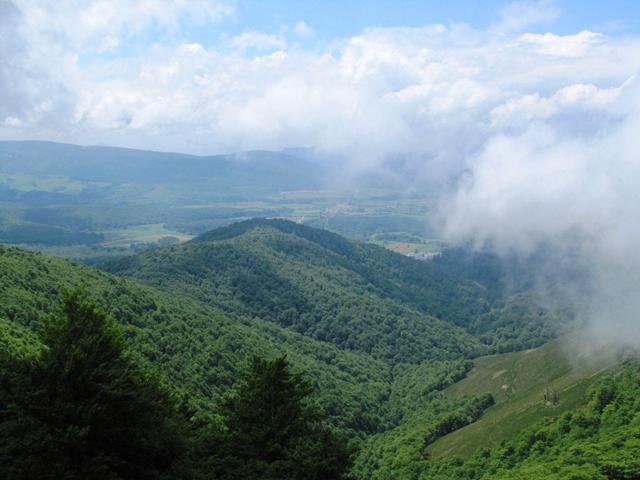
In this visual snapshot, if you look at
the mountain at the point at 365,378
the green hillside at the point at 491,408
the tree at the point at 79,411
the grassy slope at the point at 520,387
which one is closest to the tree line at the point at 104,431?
the tree at the point at 79,411

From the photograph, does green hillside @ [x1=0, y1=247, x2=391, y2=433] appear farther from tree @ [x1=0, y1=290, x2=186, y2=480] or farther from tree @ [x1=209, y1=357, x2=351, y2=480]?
tree @ [x1=0, y1=290, x2=186, y2=480]

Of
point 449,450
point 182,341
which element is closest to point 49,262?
point 182,341

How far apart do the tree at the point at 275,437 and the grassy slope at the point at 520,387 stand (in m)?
68.5

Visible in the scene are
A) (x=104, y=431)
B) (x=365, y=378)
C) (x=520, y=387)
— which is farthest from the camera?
(x=365, y=378)

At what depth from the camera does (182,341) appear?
121 metres

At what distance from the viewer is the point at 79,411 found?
2697 cm

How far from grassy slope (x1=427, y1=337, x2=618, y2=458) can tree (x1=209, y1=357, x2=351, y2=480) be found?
2696 inches

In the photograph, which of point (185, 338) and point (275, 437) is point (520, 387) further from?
point (275, 437)

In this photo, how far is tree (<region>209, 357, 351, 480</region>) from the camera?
105ft

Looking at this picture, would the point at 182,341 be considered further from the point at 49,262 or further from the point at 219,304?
the point at 219,304

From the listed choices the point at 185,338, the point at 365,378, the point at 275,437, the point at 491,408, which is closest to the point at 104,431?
the point at 275,437

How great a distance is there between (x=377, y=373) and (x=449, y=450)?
267 feet

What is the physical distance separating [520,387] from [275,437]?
121 m

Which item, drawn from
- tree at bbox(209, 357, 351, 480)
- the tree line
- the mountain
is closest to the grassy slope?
the mountain
